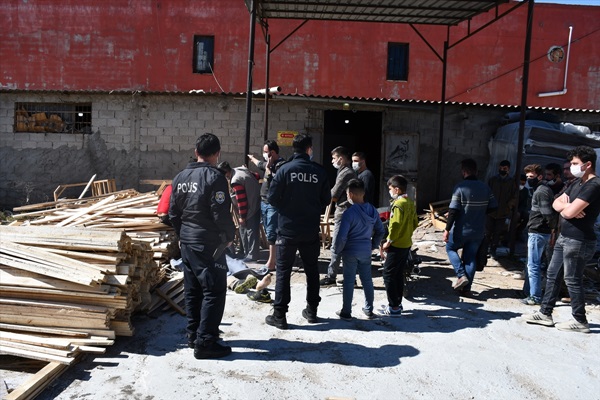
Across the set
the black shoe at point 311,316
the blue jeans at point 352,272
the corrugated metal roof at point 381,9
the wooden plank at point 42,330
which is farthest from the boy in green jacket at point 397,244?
the corrugated metal roof at point 381,9

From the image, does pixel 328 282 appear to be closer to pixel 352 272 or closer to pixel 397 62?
pixel 352 272

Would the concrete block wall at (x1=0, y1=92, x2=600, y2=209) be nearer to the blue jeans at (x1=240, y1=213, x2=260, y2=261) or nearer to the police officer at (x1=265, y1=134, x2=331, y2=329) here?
the blue jeans at (x1=240, y1=213, x2=260, y2=261)

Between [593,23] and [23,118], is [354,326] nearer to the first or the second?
[23,118]

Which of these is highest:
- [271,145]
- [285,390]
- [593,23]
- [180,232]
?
[593,23]

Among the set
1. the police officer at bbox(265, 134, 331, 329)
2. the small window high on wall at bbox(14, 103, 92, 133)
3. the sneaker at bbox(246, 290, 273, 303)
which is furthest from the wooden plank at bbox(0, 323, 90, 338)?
the small window high on wall at bbox(14, 103, 92, 133)

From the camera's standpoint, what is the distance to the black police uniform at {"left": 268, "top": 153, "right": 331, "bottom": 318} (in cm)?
499

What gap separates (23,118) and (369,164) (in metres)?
11.0

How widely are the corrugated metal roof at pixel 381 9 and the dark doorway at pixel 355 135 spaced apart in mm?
5630

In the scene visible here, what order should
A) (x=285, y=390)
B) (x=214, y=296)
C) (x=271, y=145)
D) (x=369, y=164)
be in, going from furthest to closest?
(x=369, y=164)
(x=271, y=145)
(x=214, y=296)
(x=285, y=390)

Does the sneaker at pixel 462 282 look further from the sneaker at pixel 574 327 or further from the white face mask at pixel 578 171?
the white face mask at pixel 578 171

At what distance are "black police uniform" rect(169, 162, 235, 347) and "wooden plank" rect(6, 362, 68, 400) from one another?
46.1 inches

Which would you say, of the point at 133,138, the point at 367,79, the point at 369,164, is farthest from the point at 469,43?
the point at 133,138

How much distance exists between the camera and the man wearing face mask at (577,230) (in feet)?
16.3

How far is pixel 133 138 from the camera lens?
42.7 feet
